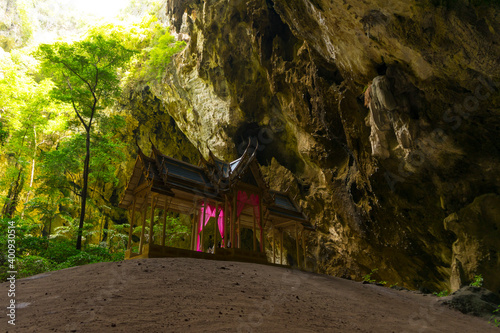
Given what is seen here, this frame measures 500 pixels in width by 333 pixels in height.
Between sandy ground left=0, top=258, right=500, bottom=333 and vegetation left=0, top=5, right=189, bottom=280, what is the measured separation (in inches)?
226

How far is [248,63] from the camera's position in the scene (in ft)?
68.4

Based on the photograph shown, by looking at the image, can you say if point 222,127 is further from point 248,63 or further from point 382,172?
point 382,172

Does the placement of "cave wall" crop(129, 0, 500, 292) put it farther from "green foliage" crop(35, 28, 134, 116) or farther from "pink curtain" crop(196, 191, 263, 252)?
"green foliage" crop(35, 28, 134, 116)

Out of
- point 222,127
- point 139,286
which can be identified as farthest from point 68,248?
point 222,127

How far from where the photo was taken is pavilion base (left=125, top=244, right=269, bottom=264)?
985 centimetres

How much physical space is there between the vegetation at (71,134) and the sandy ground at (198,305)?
18.9 ft

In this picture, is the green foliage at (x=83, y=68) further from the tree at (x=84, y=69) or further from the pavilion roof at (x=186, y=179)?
the pavilion roof at (x=186, y=179)

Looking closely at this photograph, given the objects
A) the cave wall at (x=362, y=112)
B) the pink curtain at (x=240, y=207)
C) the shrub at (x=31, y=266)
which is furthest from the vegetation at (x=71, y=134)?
the cave wall at (x=362, y=112)

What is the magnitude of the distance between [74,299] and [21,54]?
34.3m

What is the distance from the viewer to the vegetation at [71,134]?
42.2 feet

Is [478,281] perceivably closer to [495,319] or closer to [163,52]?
[495,319]

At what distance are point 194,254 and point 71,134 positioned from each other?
16.9 meters

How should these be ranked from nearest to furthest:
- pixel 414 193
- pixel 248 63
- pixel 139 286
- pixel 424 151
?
pixel 139 286, pixel 424 151, pixel 414 193, pixel 248 63

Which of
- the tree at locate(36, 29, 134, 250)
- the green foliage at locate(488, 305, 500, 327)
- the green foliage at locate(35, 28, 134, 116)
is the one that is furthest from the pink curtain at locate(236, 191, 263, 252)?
the green foliage at locate(35, 28, 134, 116)
